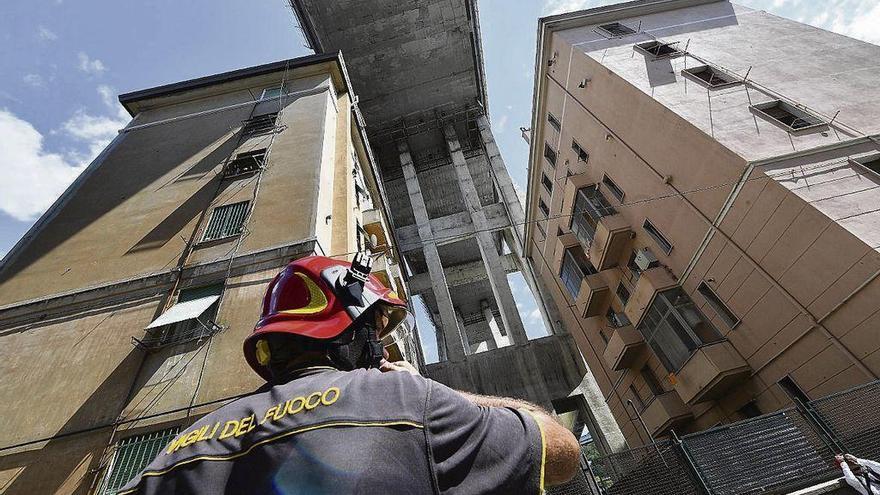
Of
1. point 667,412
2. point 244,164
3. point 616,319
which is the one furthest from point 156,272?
point 616,319

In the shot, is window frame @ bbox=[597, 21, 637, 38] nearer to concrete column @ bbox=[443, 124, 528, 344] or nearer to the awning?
concrete column @ bbox=[443, 124, 528, 344]

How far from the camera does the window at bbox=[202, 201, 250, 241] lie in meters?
9.45

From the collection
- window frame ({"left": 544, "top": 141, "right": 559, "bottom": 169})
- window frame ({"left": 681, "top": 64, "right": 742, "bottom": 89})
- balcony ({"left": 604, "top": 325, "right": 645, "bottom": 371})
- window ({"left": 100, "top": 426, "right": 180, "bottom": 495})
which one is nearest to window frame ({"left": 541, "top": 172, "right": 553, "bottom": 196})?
window frame ({"left": 544, "top": 141, "right": 559, "bottom": 169})

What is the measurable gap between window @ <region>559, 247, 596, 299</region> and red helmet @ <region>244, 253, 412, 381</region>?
16.6m

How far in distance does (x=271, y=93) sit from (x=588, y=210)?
546 inches

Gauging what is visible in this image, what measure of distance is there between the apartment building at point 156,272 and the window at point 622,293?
33.1 ft

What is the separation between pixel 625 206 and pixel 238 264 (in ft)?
43.8

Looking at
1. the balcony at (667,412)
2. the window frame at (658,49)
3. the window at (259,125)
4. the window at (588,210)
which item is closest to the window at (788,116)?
the window frame at (658,49)

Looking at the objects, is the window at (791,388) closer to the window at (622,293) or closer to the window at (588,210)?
the window at (622,293)

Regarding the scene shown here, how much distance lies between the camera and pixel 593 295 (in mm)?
16453

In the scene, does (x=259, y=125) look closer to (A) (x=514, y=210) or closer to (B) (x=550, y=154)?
(B) (x=550, y=154)

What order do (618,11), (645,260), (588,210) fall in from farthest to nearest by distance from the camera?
(618,11) → (588,210) → (645,260)

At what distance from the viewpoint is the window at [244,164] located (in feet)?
36.6

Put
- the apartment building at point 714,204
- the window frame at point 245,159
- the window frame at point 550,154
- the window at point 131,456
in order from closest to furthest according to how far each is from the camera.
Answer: the window at point 131,456, the apartment building at point 714,204, the window frame at point 245,159, the window frame at point 550,154
